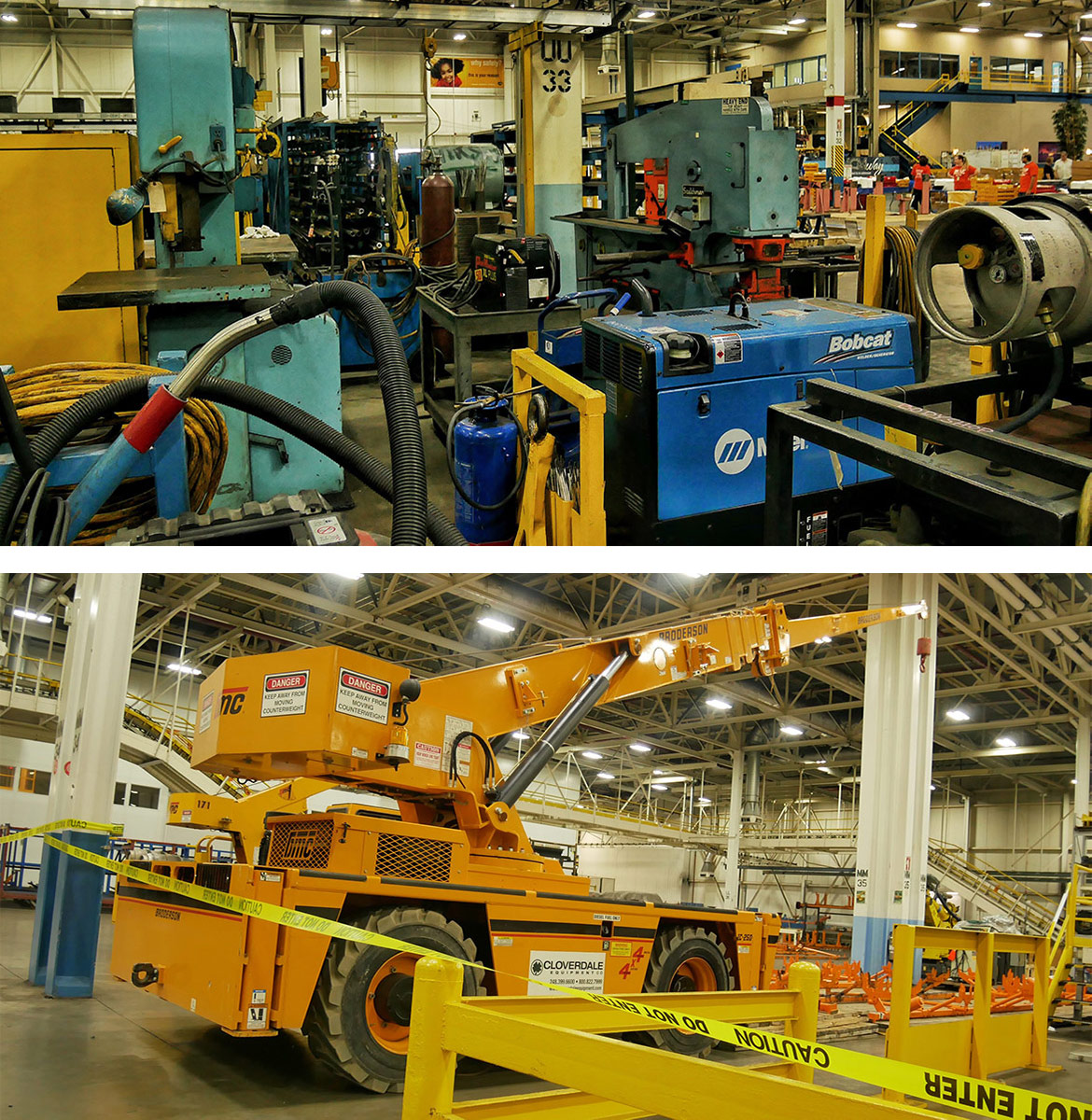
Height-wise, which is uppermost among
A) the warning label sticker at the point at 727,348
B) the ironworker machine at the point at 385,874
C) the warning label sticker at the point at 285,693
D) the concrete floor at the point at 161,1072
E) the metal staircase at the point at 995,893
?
the warning label sticker at the point at 727,348

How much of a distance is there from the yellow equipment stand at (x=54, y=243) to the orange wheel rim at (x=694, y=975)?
16.8 ft

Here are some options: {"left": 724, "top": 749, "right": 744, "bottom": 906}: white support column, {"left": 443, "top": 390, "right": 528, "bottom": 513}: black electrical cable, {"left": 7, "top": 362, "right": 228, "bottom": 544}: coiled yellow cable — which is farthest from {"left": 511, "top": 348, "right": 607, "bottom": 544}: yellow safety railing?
{"left": 724, "top": 749, "right": 744, "bottom": 906}: white support column

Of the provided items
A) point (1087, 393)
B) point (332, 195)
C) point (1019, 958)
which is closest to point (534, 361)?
point (1087, 393)

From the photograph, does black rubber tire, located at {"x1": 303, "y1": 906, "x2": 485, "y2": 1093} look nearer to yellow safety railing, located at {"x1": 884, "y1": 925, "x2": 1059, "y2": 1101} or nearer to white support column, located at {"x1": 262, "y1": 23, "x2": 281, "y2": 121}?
yellow safety railing, located at {"x1": 884, "y1": 925, "x2": 1059, "y2": 1101}

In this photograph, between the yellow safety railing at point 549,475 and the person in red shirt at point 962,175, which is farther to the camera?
the person in red shirt at point 962,175

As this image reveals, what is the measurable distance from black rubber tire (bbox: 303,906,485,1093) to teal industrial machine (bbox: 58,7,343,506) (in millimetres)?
2491

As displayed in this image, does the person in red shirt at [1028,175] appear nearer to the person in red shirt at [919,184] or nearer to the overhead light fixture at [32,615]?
the person in red shirt at [919,184]

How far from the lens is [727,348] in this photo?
5.17 m

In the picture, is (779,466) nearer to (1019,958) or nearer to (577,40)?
(577,40)

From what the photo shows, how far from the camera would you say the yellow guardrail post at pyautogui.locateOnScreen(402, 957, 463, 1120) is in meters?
2.30

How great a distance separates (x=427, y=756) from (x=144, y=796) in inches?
550

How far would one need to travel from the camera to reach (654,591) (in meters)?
12.7

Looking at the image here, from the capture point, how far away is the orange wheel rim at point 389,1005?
481 cm

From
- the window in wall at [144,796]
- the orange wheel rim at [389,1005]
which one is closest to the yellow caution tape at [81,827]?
the orange wheel rim at [389,1005]
